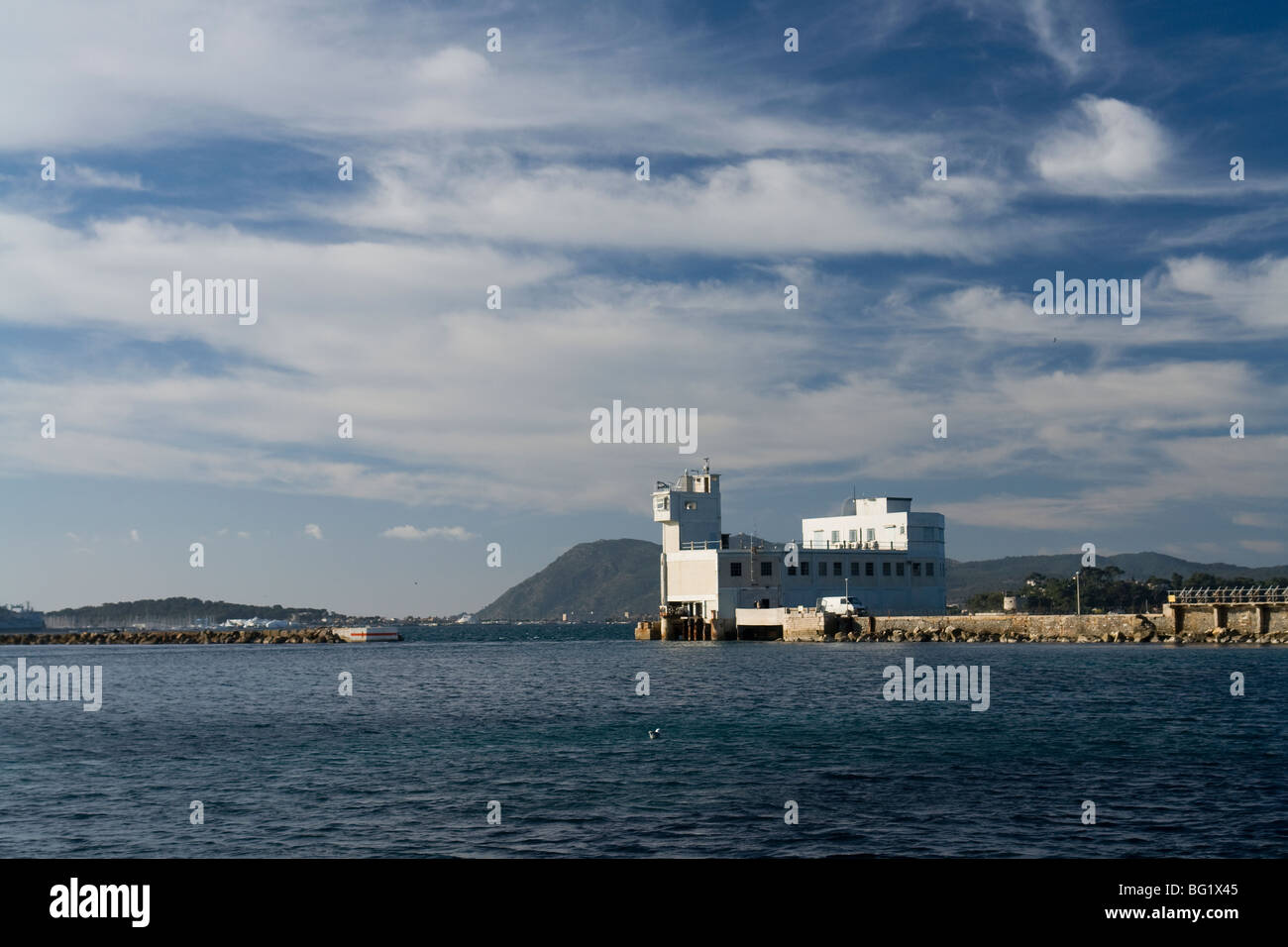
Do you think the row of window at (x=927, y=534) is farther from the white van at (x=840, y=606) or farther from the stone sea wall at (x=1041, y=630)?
the stone sea wall at (x=1041, y=630)

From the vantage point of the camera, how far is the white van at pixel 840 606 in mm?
115000

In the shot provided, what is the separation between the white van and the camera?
377 ft

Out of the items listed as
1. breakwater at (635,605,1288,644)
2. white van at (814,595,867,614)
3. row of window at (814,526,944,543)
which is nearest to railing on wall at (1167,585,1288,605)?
breakwater at (635,605,1288,644)

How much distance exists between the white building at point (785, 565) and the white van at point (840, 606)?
20.4 feet

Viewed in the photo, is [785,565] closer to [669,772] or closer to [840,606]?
[840,606]

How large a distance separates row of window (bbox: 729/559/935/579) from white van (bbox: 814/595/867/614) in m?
6.78

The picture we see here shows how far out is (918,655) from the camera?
83812 mm

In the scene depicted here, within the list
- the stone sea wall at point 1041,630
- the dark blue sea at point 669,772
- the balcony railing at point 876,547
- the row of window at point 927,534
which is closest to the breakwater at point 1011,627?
the stone sea wall at point 1041,630

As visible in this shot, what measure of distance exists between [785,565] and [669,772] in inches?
3722

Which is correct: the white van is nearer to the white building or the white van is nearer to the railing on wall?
the white building

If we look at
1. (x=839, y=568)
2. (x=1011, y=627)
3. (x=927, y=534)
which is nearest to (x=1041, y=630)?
(x=1011, y=627)
